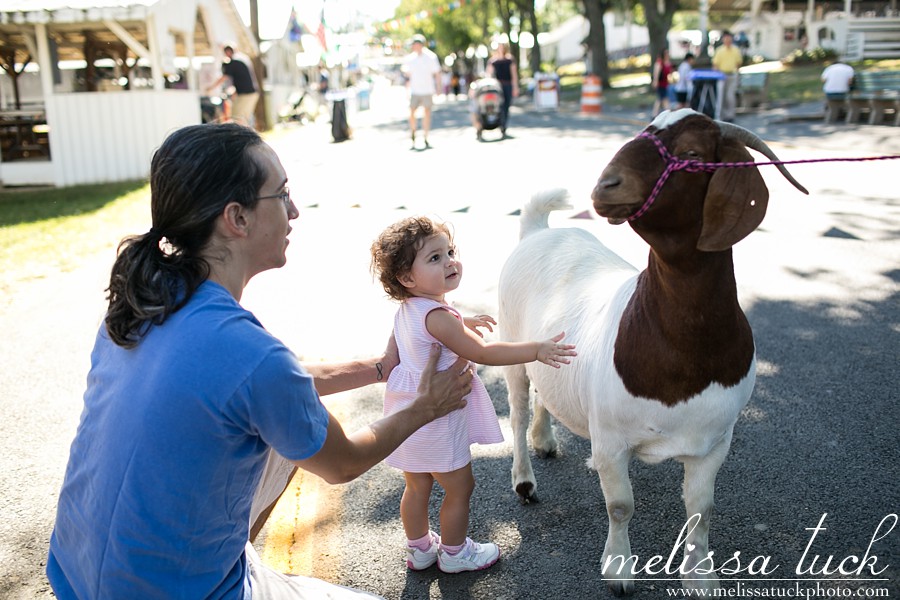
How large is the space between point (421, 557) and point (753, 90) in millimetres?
22288

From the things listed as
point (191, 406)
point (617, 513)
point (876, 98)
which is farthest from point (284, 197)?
point (876, 98)

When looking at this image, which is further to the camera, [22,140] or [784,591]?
[22,140]

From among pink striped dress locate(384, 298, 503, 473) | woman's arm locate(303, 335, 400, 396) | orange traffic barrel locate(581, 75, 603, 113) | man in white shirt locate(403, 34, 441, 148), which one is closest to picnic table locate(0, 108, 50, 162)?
man in white shirt locate(403, 34, 441, 148)

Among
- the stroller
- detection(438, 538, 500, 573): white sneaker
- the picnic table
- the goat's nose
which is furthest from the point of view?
the stroller

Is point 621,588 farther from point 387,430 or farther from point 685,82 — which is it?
point 685,82

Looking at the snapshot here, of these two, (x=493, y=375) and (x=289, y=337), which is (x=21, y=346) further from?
(x=493, y=375)

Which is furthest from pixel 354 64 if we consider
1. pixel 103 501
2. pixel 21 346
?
pixel 103 501

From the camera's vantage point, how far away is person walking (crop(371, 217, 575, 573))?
2.87 metres

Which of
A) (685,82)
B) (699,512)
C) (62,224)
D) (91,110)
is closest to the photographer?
(699,512)

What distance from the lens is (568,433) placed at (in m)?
4.52

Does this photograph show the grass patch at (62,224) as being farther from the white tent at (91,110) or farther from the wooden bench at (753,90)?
the wooden bench at (753,90)

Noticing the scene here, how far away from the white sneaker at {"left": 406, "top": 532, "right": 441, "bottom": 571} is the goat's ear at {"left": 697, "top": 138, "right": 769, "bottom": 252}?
64.5 inches

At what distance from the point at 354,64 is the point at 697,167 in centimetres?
6649

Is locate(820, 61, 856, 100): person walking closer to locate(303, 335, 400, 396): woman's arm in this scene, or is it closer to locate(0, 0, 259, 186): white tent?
locate(0, 0, 259, 186): white tent
